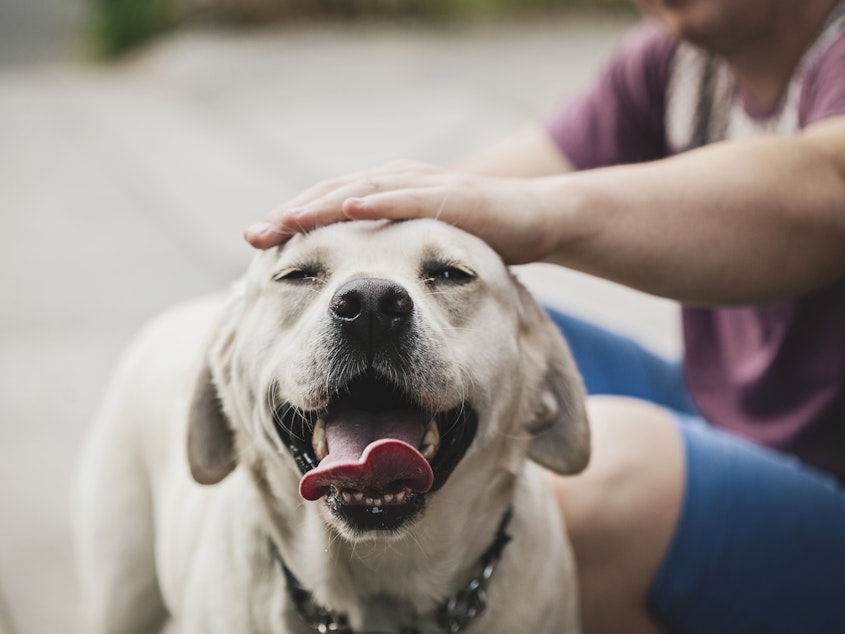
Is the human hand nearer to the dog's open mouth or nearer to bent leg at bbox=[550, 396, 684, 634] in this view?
the dog's open mouth

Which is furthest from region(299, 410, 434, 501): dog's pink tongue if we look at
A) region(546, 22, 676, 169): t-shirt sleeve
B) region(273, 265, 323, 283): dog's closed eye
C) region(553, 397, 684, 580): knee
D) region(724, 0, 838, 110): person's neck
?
region(546, 22, 676, 169): t-shirt sleeve

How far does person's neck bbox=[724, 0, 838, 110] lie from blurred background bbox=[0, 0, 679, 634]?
6.88ft

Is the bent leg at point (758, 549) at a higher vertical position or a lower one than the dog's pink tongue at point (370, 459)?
lower

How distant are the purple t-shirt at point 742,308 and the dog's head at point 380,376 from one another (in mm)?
717

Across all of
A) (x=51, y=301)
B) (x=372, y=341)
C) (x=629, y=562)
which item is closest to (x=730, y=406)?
(x=629, y=562)

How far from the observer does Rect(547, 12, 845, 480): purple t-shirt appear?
2.31m

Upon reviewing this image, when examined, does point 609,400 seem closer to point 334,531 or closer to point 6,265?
point 334,531

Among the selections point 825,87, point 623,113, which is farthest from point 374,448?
point 623,113

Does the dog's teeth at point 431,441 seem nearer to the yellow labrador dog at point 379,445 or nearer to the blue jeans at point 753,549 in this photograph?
the yellow labrador dog at point 379,445

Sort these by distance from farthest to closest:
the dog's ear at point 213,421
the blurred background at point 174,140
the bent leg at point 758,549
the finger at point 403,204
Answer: the blurred background at point 174,140, the bent leg at point 758,549, the dog's ear at point 213,421, the finger at point 403,204

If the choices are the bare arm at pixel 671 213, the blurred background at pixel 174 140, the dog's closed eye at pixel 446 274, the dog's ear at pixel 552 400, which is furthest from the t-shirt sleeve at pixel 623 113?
the blurred background at pixel 174 140

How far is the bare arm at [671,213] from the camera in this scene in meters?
1.80

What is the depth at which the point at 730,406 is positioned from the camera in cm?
267

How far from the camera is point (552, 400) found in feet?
6.74
